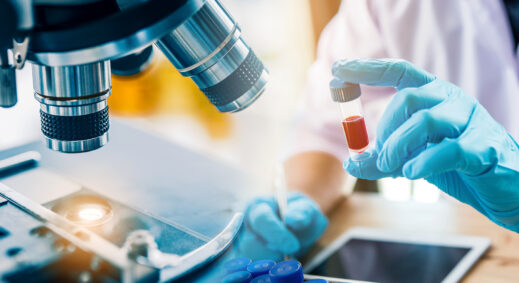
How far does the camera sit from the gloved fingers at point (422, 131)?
2.40 ft

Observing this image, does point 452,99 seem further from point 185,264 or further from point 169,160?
point 169,160

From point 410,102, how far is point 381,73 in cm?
6

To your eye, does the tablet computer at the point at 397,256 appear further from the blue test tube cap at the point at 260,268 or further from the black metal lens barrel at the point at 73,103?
the black metal lens barrel at the point at 73,103

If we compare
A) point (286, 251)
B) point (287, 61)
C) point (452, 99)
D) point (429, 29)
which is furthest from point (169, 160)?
point (287, 61)

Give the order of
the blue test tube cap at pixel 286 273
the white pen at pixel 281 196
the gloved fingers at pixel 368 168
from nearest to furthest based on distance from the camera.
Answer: the blue test tube cap at pixel 286 273, the gloved fingers at pixel 368 168, the white pen at pixel 281 196

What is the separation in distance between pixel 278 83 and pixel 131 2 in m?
2.17

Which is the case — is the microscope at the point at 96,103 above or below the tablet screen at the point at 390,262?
above

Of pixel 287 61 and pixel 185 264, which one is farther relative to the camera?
pixel 287 61

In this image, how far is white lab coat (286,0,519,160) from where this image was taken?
4.37 feet

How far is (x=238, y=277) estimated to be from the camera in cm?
67

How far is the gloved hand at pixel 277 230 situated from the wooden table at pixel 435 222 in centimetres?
3

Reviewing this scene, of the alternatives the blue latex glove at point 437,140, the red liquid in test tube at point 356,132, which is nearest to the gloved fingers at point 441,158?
the blue latex glove at point 437,140

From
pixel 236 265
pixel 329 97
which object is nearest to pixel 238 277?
pixel 236 265

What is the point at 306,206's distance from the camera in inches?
43.9
